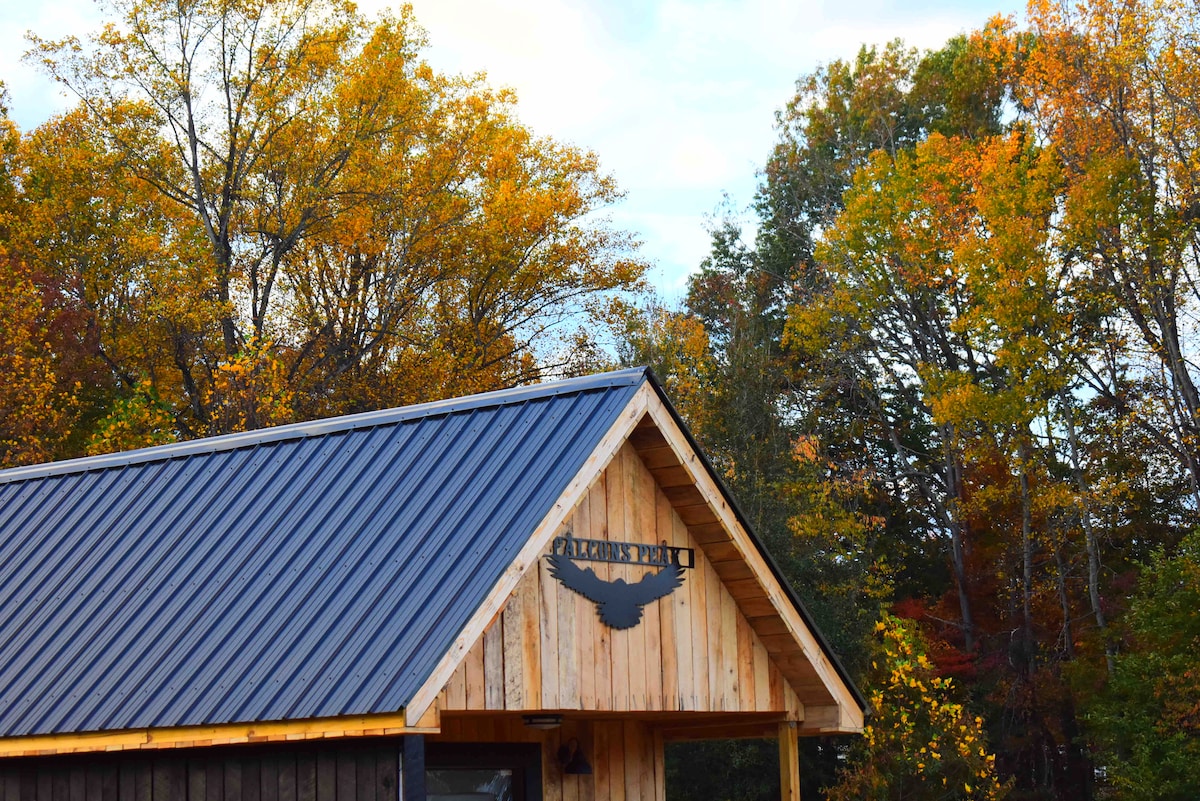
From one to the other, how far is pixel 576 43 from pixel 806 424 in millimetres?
17615

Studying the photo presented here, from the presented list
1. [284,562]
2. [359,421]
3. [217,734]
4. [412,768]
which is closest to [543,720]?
[284,562]

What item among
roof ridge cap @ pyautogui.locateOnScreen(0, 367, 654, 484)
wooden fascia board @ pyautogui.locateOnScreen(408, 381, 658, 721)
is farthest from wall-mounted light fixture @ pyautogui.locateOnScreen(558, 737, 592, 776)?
roof ridge cap @ pyautogui.locateOnScreen(0, 367, 654, 484)

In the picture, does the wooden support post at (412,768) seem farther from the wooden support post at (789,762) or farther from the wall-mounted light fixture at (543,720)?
the wooden support post at (789,762)

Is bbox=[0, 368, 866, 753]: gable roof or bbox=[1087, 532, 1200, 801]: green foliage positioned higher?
bbox=[0, 368, 866, 753]: gable roof

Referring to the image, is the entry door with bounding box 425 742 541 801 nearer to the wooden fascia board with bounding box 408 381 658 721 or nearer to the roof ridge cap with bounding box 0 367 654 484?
the wooden fascia board with bounding box 408 381 658 721

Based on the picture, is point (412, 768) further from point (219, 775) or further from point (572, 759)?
point (572, 759)

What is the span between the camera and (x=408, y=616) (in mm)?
8891

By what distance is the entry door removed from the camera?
10781mm

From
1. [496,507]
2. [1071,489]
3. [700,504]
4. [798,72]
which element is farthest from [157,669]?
[798,72]

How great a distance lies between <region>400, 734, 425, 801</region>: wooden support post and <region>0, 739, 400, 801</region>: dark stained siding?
234mm

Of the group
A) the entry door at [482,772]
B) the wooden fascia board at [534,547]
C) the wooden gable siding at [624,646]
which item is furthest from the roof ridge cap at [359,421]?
the entry door at [482,772]

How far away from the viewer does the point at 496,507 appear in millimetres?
9742

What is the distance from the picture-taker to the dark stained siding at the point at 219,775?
869cm

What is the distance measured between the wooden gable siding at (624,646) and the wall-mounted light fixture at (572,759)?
1.29 meters
